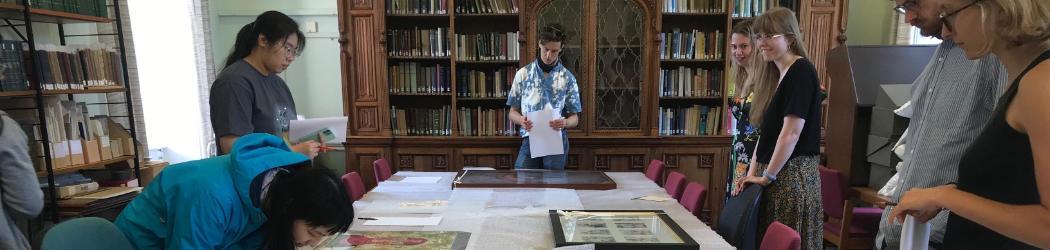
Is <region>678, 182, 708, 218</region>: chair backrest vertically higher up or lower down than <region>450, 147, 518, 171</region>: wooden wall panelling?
higher up

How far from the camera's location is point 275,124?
1.97m

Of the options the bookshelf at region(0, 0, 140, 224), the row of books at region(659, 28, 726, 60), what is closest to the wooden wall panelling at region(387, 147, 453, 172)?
the bookshelf at region(0, 0, 140, 224)

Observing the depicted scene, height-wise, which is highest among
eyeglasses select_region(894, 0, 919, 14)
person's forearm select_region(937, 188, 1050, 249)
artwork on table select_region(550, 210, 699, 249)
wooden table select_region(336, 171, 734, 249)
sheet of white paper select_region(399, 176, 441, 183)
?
eyeglasses select_region(894, 0, 919, 14)

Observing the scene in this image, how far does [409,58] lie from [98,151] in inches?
73.6

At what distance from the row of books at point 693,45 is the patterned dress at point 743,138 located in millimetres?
1373

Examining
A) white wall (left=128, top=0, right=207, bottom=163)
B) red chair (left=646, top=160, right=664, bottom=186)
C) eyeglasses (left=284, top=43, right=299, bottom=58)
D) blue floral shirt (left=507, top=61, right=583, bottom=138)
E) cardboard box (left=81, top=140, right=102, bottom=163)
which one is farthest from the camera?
white wall (left=128, top=0, right=207, bottom=163)

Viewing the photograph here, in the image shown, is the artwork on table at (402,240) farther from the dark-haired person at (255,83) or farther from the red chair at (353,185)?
the red chair at (353,185)

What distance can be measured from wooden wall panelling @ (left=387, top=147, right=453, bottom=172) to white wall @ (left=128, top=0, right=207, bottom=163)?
4.74 ft

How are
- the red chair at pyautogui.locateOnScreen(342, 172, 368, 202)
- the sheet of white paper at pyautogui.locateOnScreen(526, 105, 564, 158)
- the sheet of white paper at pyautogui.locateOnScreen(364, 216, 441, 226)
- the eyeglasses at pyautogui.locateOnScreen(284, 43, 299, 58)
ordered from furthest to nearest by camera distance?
1. the sheet of white paper at pyautogui.locateOnScreen(526, 105, 564, 158)
2. the red chair at pyautogui.locateOnScreen(342, 172, 368, 202)
3. the eyeglasses at pyautogui.locateOnScreen(284, 43, 299, 58)
4. the sheet of white paper at pyautogui.locateOnScreen(364, 216, 441, 226)

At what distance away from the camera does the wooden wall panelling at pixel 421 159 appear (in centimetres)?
376

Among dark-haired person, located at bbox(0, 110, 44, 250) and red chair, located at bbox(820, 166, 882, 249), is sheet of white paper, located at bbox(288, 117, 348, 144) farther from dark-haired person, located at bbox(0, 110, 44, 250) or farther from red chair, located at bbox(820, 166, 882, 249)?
red chair, located at bbox(820, 166, 882, 249)

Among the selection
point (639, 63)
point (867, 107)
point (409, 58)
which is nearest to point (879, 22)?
point (867, 107)

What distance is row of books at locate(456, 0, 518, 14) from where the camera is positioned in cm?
362

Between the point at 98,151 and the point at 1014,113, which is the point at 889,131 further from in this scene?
the point at 98,151
